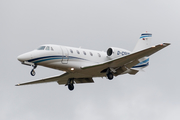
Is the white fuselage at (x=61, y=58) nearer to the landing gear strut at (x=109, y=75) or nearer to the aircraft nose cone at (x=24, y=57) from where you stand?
the aircraft nose cone at (x=24, y=57)

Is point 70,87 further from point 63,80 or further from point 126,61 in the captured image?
point 126,61

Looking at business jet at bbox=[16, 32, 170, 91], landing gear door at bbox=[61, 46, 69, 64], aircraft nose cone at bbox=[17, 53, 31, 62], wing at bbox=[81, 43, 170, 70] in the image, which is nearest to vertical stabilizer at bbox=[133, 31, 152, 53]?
business jet at bbox=[16, 32, 170, 91]

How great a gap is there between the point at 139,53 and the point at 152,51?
1.05m

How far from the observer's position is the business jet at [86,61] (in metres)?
29.7

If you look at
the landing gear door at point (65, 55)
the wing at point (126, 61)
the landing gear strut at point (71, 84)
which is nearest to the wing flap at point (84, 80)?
the landing gear strut at point (71, 84)

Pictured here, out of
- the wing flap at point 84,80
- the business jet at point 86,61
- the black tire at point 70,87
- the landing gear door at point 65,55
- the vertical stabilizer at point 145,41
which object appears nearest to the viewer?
the business jet at point 86,61

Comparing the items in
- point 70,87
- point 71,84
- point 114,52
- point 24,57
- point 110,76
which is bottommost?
point 70,87

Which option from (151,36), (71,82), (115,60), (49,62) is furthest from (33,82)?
(151,36)

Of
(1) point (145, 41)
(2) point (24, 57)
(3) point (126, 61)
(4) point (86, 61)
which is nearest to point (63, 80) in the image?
(4) point (86, 61)

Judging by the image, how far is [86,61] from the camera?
31.9 meters

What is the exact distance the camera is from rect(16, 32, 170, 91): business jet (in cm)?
2967

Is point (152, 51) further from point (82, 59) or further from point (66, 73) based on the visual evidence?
point (66, 73)

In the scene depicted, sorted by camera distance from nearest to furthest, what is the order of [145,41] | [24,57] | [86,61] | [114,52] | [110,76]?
[24,57]
[86,61]
[110,76]
[114,52]
[145,41]

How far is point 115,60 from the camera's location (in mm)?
31125
